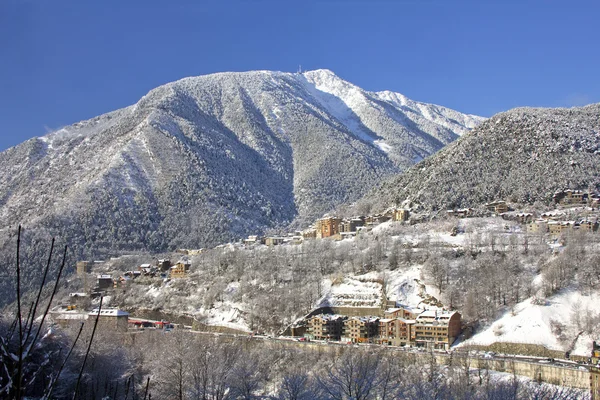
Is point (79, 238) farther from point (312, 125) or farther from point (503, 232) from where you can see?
point (312, 125)

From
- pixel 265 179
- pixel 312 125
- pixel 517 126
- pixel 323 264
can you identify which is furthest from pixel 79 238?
pixel 312 125

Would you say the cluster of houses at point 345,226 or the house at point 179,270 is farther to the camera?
the cluster of houses at point 345,226

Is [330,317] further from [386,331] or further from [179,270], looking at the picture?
[179,270]

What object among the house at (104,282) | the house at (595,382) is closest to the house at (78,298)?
the house at (104,282)

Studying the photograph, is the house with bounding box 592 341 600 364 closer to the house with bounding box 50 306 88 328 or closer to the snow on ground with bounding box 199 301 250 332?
the snow on ground with bounding box 199 301 250 332

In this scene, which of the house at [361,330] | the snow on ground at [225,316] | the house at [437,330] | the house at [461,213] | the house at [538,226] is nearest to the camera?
the house at [437,330]

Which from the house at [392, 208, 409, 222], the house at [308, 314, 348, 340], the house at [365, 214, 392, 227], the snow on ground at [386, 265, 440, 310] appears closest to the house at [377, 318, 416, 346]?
the house at [308, 314, 348, 340]

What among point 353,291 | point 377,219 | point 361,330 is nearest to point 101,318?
point 353,291

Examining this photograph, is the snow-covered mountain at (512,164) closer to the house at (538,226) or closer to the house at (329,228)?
the house at (329,228)
